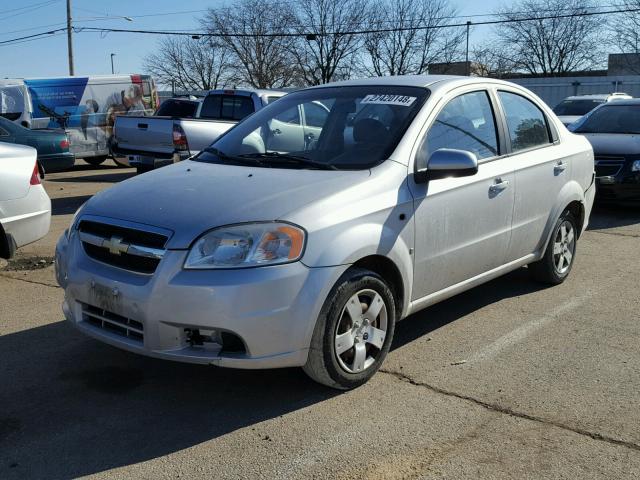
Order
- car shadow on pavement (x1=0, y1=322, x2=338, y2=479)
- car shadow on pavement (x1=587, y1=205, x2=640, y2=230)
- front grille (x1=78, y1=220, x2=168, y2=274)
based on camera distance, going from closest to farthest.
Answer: car shadow on pavement (x1=0, y1=322, x2=338, y2=479) → front grille (x1=78, y1=220, x2=168, y2=274) → car shadow on pavement (x1=587, y1=205, x2=640, y2=230)

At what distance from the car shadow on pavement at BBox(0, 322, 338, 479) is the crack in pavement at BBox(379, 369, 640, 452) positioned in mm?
506

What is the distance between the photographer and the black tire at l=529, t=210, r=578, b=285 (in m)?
5.73

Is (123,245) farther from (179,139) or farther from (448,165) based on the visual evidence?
(179,139)

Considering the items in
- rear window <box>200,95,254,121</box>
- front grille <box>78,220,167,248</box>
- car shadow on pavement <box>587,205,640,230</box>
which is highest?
rear window <box>200,95,254,121</box>

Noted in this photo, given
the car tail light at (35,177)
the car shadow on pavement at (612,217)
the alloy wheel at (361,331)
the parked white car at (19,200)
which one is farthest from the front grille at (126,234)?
the car shadow on pavement at (612,217)

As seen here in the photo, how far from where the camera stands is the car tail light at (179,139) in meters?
11.0

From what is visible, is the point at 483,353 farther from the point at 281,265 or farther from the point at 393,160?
the point at 281,265

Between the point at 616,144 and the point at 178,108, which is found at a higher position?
the point at 178,108

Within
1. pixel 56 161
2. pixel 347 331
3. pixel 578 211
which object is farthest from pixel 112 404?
pixel 56 161

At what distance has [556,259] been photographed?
19.4 feet

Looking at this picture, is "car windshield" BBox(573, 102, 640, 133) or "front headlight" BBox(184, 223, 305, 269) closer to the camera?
"front headlight" BBox(184, 223, 305, 269)

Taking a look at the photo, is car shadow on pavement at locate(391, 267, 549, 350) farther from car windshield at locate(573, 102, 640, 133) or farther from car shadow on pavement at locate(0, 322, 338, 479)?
car windshield at locate(573, 102, 640, 133)

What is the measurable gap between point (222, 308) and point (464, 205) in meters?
1.93

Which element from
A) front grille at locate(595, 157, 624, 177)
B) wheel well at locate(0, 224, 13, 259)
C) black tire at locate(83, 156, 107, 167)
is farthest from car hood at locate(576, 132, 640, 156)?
black tire at locate(83, 156, 107, 167)
